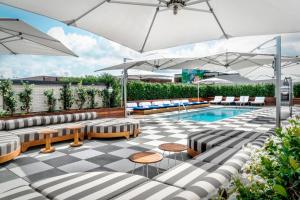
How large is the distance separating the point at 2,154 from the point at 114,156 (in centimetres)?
221

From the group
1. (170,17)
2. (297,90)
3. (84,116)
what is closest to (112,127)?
(84,116)

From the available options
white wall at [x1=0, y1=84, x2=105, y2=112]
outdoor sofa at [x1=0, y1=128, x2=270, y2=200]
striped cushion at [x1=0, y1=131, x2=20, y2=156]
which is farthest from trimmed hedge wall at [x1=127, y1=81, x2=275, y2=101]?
outdoor sofa at [x1=0, y1=128, x2=270, y2=200]

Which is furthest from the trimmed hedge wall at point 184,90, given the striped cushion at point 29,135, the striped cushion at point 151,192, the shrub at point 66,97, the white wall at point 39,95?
the striped cushion at point 151,192

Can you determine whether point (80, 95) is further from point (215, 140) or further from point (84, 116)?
point (215, 140)

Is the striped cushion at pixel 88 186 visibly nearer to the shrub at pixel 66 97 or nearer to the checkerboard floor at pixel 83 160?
the checkerboard floor at pixel 83 160

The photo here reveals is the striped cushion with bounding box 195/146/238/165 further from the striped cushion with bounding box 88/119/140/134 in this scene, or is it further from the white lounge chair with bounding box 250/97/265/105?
the white lounge chair with bounding box 250/97/265/105

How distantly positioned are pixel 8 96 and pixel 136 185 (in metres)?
5.87

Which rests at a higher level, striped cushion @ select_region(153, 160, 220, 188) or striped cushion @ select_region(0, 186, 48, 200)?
striped cushion @ select_region(153, 160, 220, 188)

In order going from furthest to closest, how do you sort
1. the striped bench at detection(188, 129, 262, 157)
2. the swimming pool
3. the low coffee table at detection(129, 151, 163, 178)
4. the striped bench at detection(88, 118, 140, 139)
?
the swimming pool, the striped bench at detection(88, 118, 140, 139), the striped bench at detection(188, 129, 262, 157), the low coffee table at detection(129, 151, 163, 178)

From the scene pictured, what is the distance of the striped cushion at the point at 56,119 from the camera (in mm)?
6535

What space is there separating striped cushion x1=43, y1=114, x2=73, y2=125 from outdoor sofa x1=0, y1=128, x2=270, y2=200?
446 centimetres

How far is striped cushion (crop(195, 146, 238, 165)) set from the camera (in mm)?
2983

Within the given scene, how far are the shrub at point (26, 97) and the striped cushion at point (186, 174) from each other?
19.8 feet

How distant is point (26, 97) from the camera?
6.85 metres
